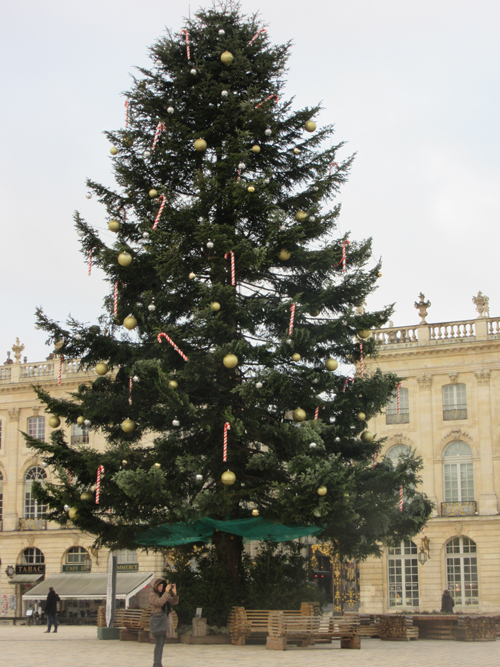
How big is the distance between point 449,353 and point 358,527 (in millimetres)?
21130

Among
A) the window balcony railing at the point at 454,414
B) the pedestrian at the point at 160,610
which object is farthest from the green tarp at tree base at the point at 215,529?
the window balcony railing at the point at 454,414

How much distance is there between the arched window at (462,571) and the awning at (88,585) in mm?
12361

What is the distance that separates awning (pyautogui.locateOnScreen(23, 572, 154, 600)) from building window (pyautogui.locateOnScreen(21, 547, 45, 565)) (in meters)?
2.48

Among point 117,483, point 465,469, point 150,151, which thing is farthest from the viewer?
point 465,469

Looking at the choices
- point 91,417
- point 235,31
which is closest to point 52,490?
point 91,417

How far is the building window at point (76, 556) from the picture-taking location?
135 feet

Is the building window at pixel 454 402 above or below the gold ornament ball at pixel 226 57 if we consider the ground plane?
below

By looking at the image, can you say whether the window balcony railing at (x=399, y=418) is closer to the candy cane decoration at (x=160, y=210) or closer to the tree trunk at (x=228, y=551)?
the tree trunk at (x=228, y=551)

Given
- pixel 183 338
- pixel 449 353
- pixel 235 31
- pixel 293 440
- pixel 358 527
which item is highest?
pixel 235 31

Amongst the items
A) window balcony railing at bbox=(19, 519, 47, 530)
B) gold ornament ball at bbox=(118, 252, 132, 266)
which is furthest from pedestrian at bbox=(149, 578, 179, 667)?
window balcony railing at bbox=(19, 519, 47, 530)

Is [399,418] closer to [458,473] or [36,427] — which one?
[458,473]

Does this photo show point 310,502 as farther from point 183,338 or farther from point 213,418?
point 183,338

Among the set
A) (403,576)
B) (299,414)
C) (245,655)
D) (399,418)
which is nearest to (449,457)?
(399,418)

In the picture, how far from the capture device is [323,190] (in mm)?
18266
